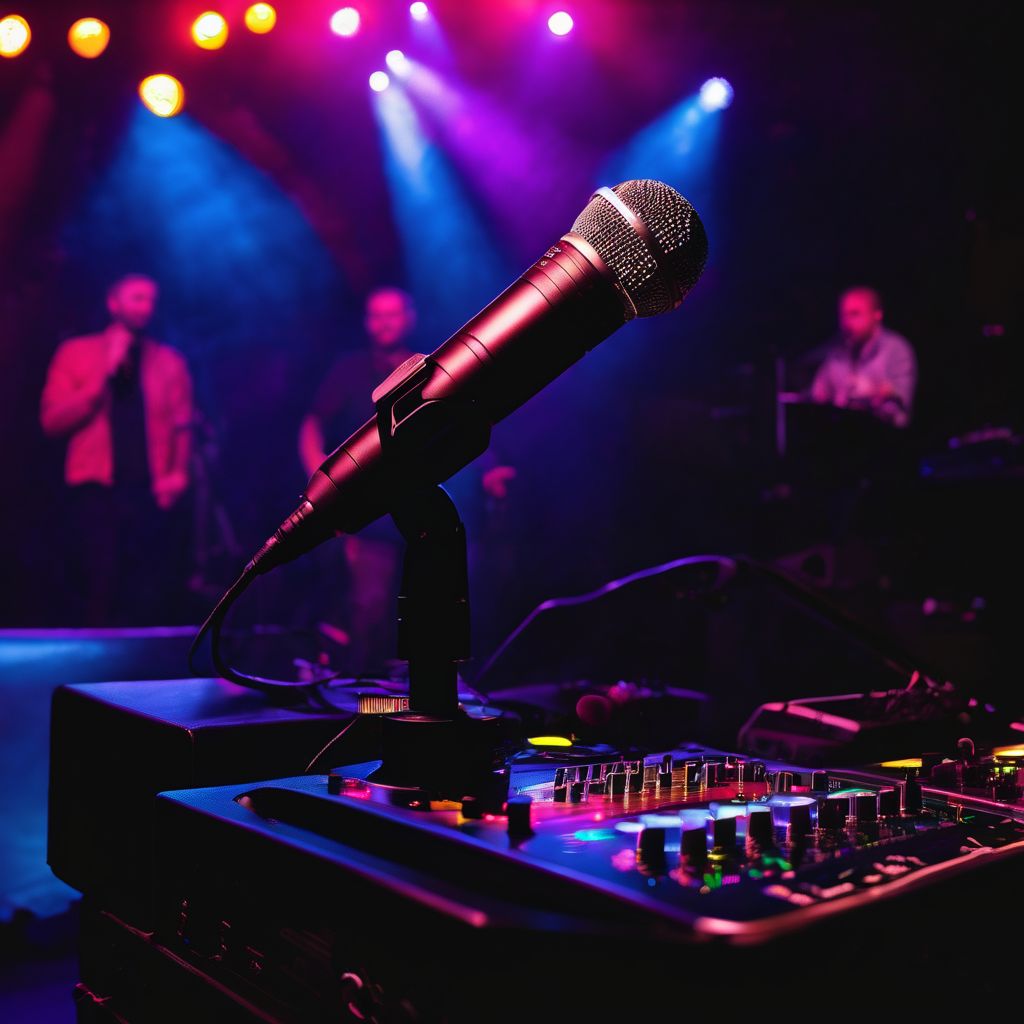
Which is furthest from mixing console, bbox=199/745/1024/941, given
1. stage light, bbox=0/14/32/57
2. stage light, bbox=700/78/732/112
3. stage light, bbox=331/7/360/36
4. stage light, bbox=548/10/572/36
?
stage light, bbox=700/78/732/112

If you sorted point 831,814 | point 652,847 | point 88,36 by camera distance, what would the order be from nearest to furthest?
1. point 652,847
2. point 831,814
3. point 88,36

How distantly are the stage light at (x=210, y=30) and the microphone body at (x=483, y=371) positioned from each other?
356 centimetres

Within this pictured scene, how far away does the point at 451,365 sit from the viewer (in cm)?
81

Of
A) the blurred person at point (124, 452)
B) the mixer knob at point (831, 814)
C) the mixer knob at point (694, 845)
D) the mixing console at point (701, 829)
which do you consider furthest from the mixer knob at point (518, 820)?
the blurred person at point (124, 452)

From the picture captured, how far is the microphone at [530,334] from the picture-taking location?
31.2 inches

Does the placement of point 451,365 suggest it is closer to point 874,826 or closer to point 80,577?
point 874,826

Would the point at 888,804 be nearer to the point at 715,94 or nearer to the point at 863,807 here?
the point at 863,807

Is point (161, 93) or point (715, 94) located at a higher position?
point (715, 94)

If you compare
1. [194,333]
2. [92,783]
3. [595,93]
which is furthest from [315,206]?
[92,783]

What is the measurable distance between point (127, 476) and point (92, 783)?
124 inches

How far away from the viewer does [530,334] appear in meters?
0.79

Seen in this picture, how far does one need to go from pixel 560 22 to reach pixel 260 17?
4.15 ft

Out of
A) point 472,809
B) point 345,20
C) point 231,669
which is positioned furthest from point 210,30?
point 472,809

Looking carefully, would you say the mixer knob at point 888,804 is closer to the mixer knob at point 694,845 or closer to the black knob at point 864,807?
the black knob at point 864,807
